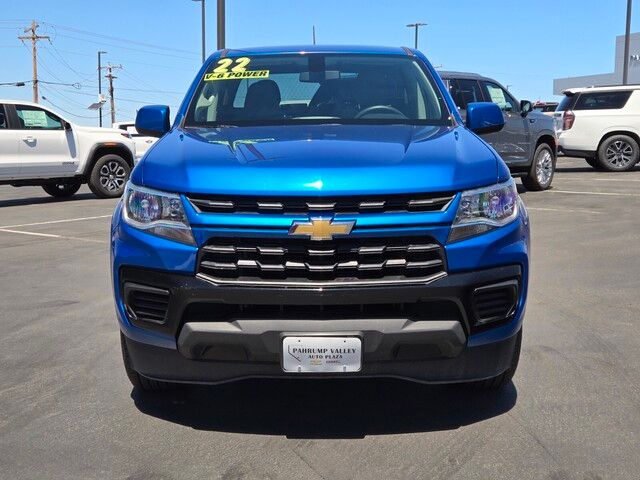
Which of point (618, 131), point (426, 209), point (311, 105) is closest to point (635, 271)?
point (311, 105)

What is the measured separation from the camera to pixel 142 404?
12.7 feet

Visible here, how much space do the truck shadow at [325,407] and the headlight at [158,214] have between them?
938 millimetres

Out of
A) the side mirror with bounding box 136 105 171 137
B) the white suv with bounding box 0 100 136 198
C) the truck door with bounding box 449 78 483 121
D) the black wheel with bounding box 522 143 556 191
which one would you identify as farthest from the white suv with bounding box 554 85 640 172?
the side mirror with bounding box 136 105 171 137

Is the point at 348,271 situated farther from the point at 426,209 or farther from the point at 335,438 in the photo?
the point at 335,438

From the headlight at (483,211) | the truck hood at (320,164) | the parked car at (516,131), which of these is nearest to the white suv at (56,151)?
Result: the parked car at (516,131)

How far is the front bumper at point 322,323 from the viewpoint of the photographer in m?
3.06

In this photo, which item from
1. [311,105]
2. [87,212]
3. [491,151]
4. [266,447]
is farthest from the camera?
[87,212]

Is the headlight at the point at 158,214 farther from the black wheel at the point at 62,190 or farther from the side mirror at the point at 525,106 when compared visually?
the black wheel at the point at 62,190

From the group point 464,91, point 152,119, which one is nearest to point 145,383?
point 152,119

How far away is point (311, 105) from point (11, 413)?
7.44 feet

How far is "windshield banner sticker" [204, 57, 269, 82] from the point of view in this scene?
4.84 meters

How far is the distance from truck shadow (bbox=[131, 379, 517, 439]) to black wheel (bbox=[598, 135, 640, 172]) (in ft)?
51.5

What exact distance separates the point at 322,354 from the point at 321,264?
0.35 meters

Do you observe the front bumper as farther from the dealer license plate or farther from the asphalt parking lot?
the asphalt parking lot
